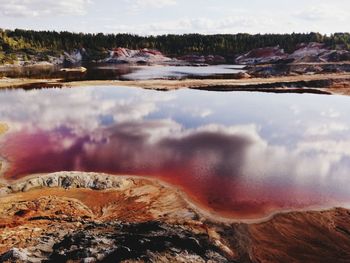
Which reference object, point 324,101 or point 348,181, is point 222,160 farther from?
point 324,101

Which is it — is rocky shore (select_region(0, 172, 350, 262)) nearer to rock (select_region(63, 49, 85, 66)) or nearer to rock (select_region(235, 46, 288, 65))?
rock (select_region(235, 46, 288, 65))

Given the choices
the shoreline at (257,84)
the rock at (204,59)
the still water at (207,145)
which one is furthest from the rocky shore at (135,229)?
the rock at (204,59)

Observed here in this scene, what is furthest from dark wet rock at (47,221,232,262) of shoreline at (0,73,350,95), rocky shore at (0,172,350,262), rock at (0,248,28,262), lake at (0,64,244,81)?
lake at (0,64,244,81)

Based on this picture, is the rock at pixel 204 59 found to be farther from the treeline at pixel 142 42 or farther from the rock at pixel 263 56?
the rock at pixel 263 56

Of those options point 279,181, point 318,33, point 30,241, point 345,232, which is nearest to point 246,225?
point 345,232

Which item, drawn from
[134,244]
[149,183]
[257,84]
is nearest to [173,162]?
[149,183]

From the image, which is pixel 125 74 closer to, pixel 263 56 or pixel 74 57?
pixel 263 56

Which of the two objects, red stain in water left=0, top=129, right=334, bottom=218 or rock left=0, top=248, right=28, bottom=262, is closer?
rock left=0, top=248, right=28, bottom=262
